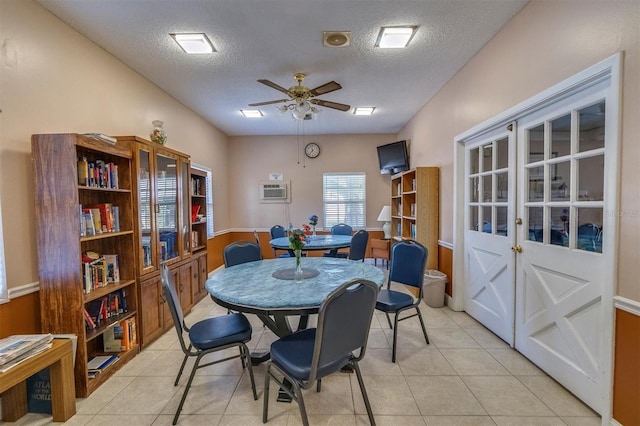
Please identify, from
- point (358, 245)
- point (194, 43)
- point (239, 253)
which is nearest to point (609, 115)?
point (358, 245)

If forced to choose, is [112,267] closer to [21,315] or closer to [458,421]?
[21,315]

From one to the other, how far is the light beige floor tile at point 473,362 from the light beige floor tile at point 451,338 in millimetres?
92

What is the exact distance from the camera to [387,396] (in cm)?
201

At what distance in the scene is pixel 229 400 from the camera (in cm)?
201

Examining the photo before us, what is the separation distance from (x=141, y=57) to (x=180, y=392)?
3136 millimetres

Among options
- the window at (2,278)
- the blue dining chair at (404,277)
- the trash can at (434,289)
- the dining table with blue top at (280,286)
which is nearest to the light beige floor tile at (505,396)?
the blue dining chair at (404,277)

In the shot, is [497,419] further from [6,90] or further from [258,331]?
[6,90]

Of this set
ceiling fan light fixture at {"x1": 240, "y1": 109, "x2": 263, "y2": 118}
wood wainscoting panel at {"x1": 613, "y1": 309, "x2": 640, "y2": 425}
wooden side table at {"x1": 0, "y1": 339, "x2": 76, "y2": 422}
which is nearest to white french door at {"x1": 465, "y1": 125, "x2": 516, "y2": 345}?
wood wainscoting panel at {"x1": 613, "y1": 309, "x2": 640, "y2": 425}

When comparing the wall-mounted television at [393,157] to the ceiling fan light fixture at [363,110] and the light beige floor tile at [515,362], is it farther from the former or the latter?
the light beige floor tile at [515,362]

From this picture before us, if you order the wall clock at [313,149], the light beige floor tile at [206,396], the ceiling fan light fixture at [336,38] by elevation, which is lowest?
the light beige floor tile at [206,396]

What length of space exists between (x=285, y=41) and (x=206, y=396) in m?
3.04

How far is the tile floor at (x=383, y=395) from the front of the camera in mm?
1815

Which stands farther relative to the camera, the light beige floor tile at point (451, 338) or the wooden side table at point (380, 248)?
the wooden side table at point (380, 248)

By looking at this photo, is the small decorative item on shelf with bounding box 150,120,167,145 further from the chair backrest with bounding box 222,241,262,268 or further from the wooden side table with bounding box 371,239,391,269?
the wooden side table with bounding box 371,239,391,269
